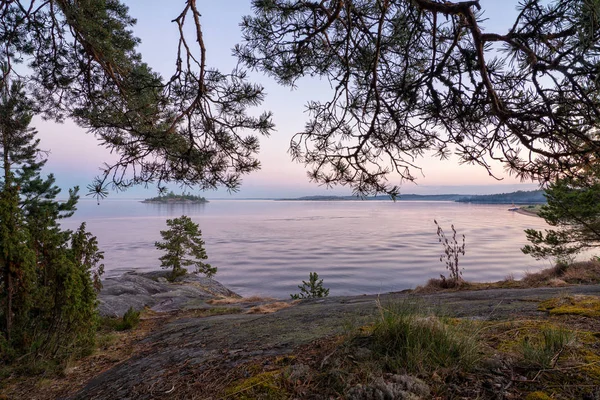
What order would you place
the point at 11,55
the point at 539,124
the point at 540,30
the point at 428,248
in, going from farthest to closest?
the point at 428,248
the point at 11,55
the point at 539,124
the point at 540,30

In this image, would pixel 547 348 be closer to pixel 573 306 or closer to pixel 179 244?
pixel 573 306

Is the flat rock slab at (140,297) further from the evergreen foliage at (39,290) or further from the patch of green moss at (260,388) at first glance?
the patch of green moss at (260,388)

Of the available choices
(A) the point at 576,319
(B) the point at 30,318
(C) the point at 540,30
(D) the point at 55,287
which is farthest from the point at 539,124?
(B) the point at 30,318

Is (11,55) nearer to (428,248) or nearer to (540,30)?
(540,30)

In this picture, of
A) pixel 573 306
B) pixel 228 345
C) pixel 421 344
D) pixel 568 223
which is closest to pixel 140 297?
pixel 228 345

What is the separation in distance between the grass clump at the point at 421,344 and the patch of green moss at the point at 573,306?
136 cm

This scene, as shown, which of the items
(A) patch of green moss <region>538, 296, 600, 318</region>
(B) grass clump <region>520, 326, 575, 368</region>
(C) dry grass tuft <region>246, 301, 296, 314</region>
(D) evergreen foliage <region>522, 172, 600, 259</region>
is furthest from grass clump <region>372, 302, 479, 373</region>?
(D) evergreen foliage <region>522, 172, 600, 259</region>

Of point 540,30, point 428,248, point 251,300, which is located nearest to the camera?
point 540,30

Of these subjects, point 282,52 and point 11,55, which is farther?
point 11,55

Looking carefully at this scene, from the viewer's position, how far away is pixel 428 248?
2355 centimetres

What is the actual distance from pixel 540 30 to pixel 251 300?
24.1ft

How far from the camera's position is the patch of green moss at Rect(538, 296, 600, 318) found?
8.91 ft

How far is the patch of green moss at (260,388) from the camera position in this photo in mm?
1773

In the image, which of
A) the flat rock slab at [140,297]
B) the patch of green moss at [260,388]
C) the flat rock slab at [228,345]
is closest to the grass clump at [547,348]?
the flat rock slab at [228,345]
